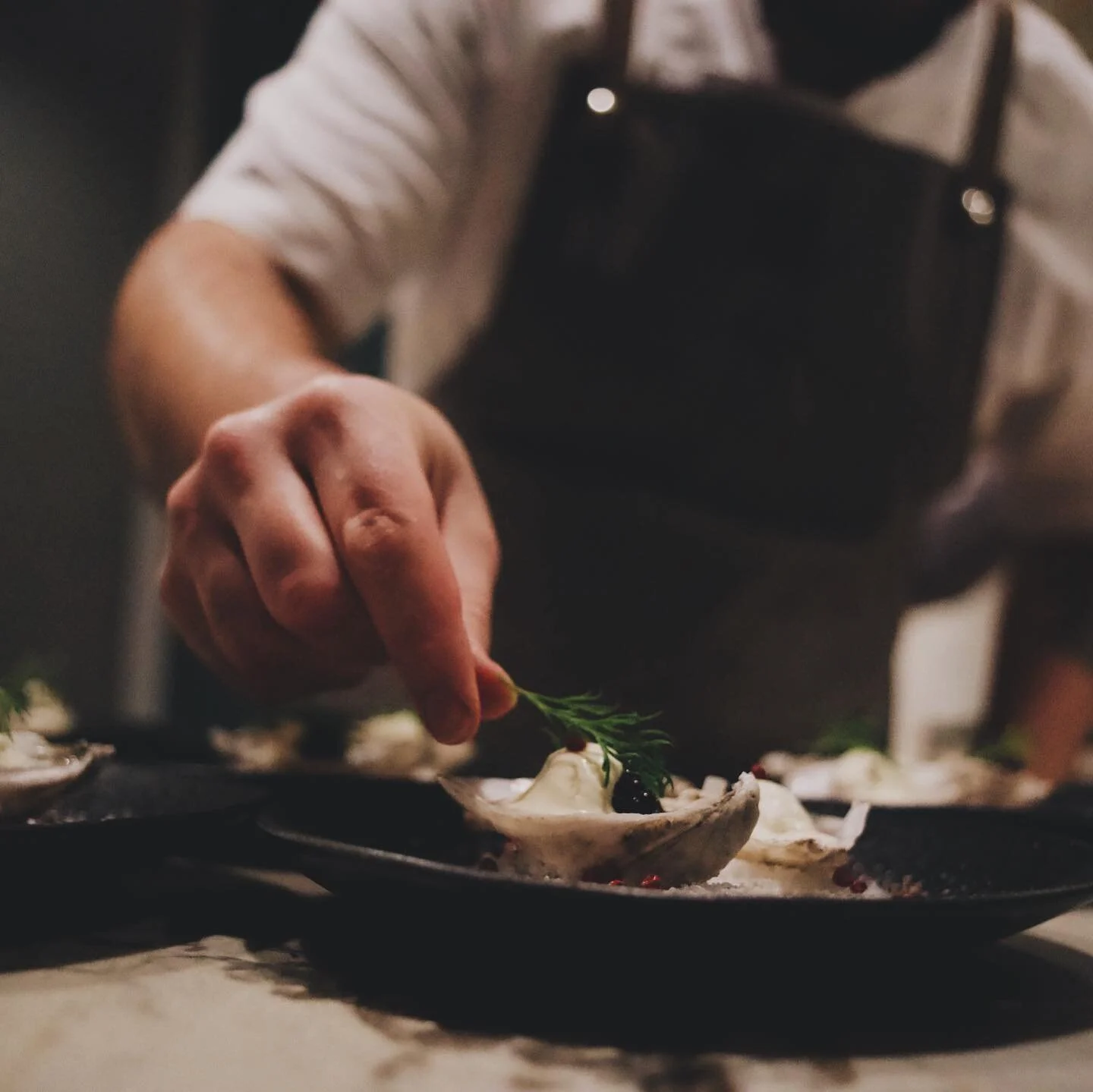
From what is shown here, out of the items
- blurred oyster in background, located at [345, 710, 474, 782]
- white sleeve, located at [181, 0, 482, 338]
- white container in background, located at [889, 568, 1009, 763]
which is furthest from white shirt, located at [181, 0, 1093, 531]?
white container in background, located at [889, 568, 1009, 763]

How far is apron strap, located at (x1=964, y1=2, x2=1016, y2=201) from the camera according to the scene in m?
1.57

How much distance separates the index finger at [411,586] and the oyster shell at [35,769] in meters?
0.19

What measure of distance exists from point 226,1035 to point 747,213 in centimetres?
130

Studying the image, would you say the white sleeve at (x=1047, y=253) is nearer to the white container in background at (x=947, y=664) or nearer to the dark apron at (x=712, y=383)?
the dark apron at (x=712, y=383)

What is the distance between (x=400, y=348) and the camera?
176 cm

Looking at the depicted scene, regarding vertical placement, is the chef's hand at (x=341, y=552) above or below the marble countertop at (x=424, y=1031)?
above

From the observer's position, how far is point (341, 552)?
26.3 inches

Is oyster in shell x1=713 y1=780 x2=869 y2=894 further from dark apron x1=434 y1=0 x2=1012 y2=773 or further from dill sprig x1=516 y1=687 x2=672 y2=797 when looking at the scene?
dark apron x1=434 y1=0 x2=1012 y2=773

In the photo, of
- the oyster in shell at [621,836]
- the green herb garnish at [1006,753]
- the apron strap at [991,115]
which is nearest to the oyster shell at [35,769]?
the oyster in shell at [621,836]

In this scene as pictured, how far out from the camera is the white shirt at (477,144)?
132cm

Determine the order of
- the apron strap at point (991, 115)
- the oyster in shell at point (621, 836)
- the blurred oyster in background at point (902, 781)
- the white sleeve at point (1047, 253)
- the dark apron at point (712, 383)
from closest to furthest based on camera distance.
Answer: the oyster in shell at point (621, 836) → the blurred oyster in background at point (902, 781) → the dark apron at point (712, 383) → the apron strap at point (991, 115) → the white sleeve at point (1047, 253)

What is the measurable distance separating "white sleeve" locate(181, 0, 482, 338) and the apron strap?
2.45ft

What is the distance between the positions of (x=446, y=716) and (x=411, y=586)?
79 millimetres

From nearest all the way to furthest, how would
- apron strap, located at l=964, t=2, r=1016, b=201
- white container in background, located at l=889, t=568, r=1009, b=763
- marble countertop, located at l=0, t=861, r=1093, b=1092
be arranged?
marble countertop, located at l=0, t=861, r=1093, b=1092, apron strap, located at l=964, t=2, r=1016, b=201, white container in background, located at l=889, t=568, r=1009, b=763
